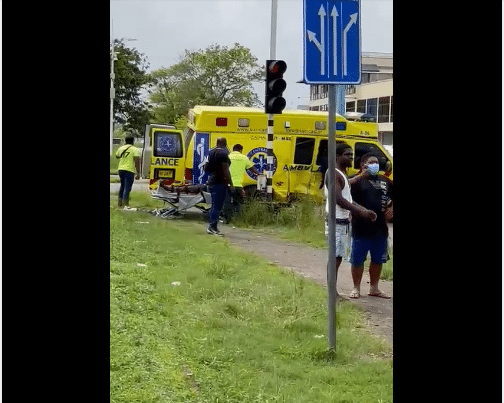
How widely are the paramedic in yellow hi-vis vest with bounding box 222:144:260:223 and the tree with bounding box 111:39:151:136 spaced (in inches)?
439

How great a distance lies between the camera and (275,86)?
927 centimetres

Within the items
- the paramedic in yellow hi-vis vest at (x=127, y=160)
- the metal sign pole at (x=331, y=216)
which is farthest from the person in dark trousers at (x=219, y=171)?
the metal sign pole at (x=331, y=216)

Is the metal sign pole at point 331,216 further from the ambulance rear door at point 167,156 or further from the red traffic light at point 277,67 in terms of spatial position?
Answer: the ambulance rear door at point 167,156

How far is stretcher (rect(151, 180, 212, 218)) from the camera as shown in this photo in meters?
13.6

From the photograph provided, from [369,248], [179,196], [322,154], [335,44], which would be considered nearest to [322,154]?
[322,154]

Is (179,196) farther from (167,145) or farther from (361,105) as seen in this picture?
(361,105)

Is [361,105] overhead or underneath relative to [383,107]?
overhead

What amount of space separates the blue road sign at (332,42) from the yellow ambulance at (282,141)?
8624 millimetres

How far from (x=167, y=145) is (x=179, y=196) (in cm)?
88

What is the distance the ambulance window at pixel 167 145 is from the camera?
44.6 ft

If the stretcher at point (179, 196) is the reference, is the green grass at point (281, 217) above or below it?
below
